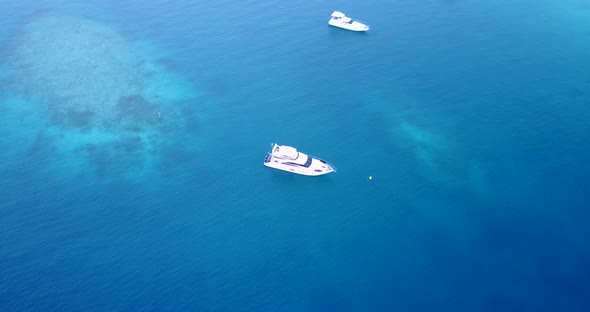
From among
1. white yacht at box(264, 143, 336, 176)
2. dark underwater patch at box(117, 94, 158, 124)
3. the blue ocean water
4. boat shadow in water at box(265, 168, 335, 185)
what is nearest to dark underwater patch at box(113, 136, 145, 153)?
the blue ocean water

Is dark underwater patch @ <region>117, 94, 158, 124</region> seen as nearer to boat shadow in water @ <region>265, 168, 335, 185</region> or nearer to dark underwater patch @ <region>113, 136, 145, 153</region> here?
dark underwater patch @ <region>113, 136, 145, 153</region>

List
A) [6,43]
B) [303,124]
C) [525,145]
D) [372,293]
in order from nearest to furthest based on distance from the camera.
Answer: [372,293], [525,145], [303,124], [6,43]

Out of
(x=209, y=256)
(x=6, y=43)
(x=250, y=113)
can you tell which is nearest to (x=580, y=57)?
(x=250, y=113)

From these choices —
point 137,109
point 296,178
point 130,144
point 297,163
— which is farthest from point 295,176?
point 137,109

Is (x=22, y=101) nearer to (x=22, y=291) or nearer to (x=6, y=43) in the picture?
(x=6, y=43)

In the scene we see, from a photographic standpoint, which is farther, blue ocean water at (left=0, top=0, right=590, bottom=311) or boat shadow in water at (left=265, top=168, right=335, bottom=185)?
boat shadow in water at (left=265, top=168, right=335, bottom=185)

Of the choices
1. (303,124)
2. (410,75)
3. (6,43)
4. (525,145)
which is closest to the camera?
(525,145)
